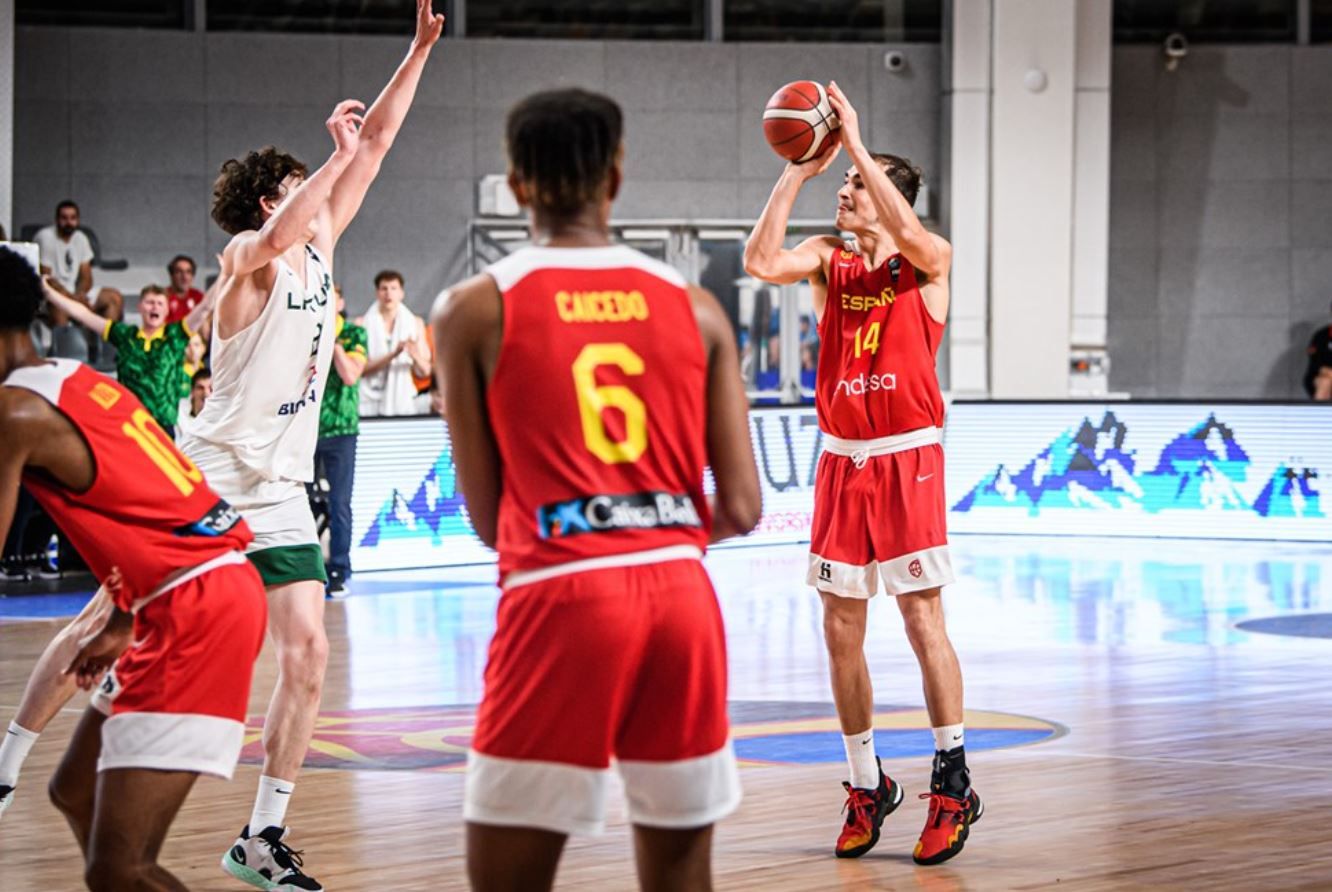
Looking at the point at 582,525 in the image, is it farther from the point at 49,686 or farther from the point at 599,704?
the point at 49,686

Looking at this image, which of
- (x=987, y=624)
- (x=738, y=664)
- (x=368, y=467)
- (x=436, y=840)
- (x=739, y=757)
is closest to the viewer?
(x=436, y=840)

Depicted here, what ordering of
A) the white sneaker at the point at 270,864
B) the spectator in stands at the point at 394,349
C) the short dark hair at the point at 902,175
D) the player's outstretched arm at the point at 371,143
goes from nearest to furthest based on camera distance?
the white sneaker at the point at 270,864 → the player's outstretched arm at the point at 371,143 → the short dark hair at the point at 902,175 → the spectator in stands at the point at 394,349

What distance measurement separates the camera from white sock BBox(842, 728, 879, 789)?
5.64 meters

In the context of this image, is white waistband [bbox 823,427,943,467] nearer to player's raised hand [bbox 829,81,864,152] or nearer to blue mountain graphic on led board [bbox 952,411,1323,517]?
player's raised hand [bbox 829,81,864,152]

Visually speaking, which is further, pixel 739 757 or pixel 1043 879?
pixel 739 757

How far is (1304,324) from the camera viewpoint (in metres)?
20.8

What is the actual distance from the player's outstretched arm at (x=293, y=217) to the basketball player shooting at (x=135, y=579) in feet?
3.63

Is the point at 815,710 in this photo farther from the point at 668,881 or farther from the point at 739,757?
the point at 668,881

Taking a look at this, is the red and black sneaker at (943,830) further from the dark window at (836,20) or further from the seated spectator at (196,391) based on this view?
the dark window at (836,20)

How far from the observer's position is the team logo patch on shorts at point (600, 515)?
304 centimetres

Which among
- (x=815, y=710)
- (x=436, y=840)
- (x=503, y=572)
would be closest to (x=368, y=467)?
(x=815, y=710)

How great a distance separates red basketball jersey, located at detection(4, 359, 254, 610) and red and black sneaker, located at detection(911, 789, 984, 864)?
7.80 feet

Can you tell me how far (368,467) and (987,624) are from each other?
4.33 metres

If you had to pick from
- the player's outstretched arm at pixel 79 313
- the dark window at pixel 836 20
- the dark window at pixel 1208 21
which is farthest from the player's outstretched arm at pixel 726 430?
the dark window at pixel 1208 21
